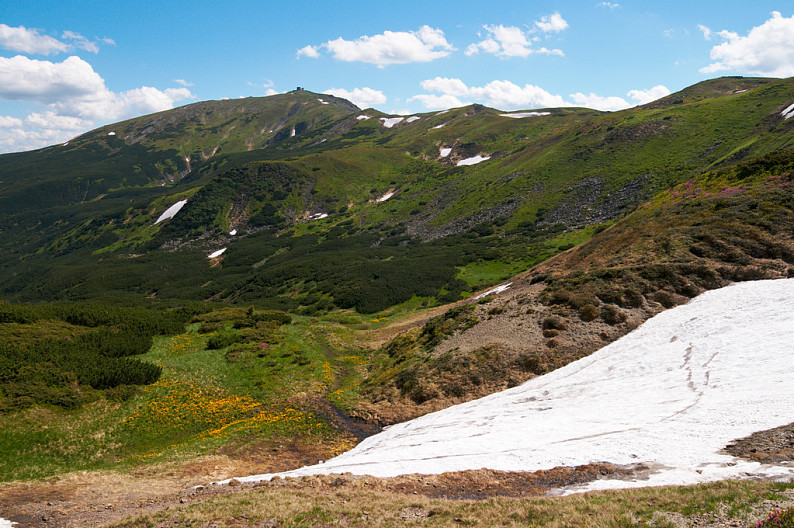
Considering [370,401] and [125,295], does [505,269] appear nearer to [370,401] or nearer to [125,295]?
[370,401]

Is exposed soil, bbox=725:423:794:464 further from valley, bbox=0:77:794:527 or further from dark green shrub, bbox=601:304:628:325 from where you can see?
dark green shrub, bbox=601:304:628:325

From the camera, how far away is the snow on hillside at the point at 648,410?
1530 cm

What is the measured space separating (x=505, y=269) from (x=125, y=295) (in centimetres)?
9416

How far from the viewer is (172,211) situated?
164000 mm

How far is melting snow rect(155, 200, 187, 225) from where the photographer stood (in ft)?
530

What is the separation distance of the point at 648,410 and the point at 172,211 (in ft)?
594

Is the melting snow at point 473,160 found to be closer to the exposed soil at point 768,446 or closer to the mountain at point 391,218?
the mountain at point 391,218

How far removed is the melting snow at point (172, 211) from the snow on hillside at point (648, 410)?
6545 inches

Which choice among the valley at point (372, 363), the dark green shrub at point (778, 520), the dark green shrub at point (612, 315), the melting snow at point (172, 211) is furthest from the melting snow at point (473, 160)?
the dark green shrub at point (778, 520)

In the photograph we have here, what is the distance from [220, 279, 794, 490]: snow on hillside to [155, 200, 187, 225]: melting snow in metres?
166

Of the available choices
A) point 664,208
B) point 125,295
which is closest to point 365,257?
point 125,295

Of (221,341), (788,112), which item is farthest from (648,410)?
(788,112)

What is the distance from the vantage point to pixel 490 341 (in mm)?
31469

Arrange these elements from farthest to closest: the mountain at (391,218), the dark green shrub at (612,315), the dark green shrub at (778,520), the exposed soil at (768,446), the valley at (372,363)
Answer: the mountain at (391,218) → the dark green shrub at (612,315) → the valley at (372,363) → the exposed soil at (768,446) → the dark green shrub at (778,520)
